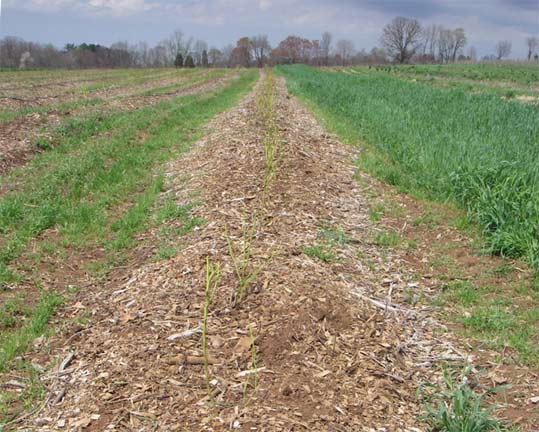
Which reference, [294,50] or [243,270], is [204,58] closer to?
[294,50]

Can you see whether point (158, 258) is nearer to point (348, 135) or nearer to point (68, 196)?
point (68, 196)

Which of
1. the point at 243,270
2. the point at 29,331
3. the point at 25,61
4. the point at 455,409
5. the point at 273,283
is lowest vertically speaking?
the point at 29,331

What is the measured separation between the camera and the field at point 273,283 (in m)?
3.22

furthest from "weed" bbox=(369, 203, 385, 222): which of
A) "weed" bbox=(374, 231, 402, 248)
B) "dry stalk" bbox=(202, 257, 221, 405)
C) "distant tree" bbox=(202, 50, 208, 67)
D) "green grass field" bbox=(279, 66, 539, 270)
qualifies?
"distant tree" bbox=(202, 50, 208, 67)

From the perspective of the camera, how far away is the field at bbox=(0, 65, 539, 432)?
10.6ft

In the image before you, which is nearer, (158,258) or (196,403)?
(196,403)

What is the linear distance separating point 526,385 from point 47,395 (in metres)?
3.43

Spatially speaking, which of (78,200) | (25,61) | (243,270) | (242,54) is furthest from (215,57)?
(243,270)

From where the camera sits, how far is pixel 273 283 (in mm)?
4293

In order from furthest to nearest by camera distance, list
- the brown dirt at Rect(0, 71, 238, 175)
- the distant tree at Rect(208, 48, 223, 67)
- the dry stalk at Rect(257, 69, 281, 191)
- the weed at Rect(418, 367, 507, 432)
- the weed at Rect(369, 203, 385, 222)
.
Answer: the distant tree at Rect(208, 48, 223, 67)
the brown dirt at Rect(0, 71, 238, 175)
the dry stalk at Rect(257, 69, 281, 191)
the weed at Rect(369, 203, 385, 222)
the weed at Rect(418, 367, 507, 432)

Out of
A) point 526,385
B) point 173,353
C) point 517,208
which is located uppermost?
point 517,208

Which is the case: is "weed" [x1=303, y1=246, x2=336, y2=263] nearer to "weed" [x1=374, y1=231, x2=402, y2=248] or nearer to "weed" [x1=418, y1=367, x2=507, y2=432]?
"weed" [x1=374, y1=231, x2=402, y2=248]

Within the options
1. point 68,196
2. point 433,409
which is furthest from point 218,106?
point 433,409

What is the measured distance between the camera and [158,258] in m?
5.27
